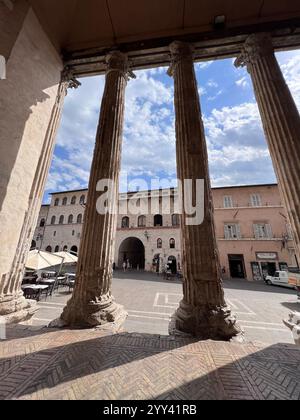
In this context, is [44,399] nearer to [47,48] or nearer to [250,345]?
[250,345]

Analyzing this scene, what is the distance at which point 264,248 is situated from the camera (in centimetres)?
1964

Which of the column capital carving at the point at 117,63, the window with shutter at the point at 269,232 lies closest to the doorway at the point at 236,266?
the window with shutter at the point at 269,232

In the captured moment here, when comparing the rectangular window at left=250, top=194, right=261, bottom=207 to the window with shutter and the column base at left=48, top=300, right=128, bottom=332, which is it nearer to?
the window with shutter

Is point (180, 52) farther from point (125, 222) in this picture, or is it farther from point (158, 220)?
point (125, 222)

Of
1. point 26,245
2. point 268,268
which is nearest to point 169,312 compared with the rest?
point 26,245

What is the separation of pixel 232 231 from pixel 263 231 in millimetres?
3129

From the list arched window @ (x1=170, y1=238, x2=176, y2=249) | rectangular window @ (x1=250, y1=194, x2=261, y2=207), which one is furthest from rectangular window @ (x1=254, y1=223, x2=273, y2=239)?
arched window @ (x1=170, y1=238, x2=176, y2=249)

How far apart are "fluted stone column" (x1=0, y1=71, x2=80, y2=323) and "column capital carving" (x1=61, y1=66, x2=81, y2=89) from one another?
30cm

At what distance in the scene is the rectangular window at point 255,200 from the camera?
69.1 ft

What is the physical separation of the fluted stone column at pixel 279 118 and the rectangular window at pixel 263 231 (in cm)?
1856

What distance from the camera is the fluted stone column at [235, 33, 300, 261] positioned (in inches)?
153

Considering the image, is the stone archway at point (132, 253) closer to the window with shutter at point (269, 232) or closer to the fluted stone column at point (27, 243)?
the window with shutter at point (269, 232)

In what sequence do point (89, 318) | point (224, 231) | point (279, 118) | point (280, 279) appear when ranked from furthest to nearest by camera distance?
point (224, 231) < point (280, 279) < point (279, 118) < point (89, 318)

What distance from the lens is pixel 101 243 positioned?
3975 millimetres
